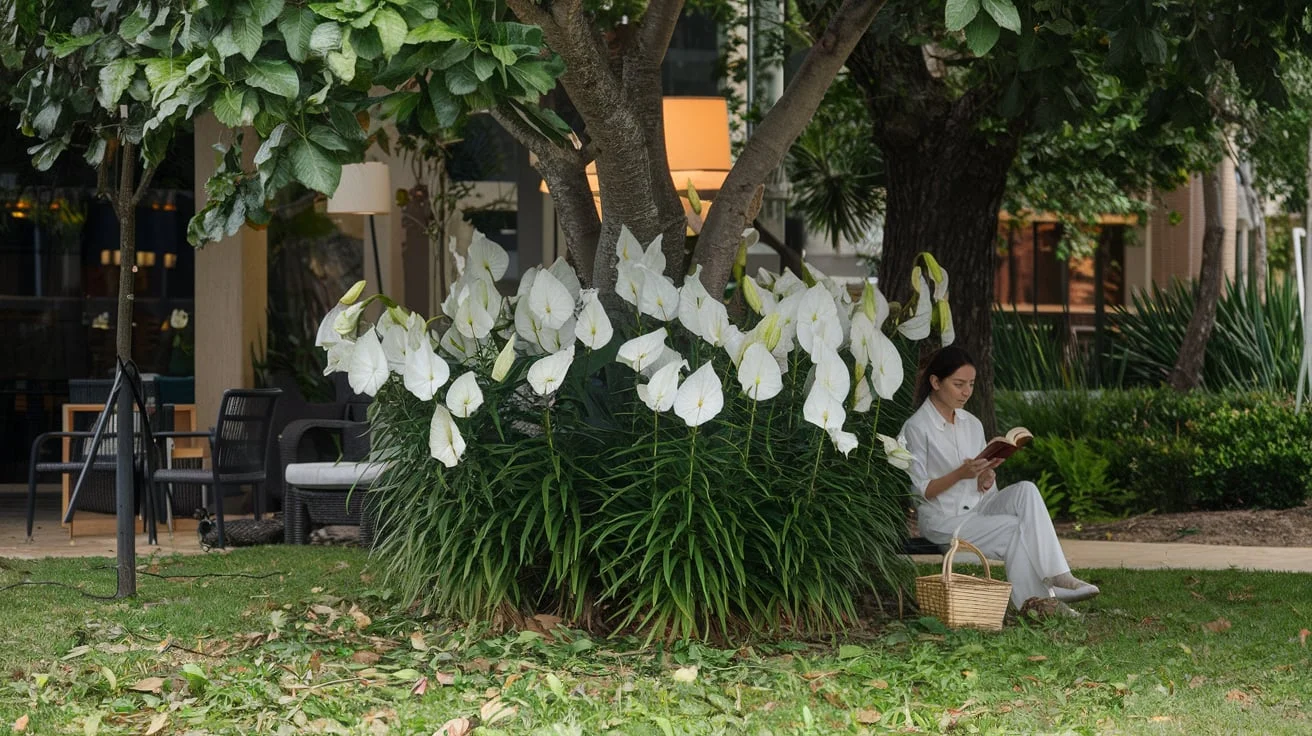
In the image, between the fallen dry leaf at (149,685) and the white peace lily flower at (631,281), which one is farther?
the white peace lily flower at (631,281)

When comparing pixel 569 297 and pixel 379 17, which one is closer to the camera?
pixel 379 17

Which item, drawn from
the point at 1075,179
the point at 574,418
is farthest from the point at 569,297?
the point at 1075,179

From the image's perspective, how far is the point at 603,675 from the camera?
4.30m

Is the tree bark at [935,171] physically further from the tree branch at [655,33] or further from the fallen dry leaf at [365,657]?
the fallen dry leaf at [365,657]

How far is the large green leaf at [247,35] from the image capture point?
3090 millimetres

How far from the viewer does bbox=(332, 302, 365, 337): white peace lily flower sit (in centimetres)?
480

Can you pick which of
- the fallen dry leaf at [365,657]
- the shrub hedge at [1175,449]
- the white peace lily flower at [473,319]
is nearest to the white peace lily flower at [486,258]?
the white peace lily flower at [473,319]

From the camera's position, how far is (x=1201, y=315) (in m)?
10.6

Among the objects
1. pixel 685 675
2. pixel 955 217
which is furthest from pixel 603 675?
pixel 955 217

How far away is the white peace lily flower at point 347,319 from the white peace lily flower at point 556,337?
23.4 inches

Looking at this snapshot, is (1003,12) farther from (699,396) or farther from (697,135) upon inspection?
(697,135)

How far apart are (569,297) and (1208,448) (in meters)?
5.72

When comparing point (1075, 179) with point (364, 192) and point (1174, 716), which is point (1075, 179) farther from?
point (1174, 716)

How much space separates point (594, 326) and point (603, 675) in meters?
1.06
